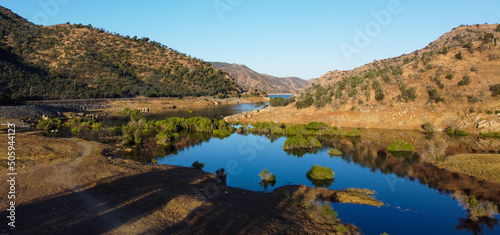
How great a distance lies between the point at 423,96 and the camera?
41406 mm

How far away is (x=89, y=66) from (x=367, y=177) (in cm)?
10472

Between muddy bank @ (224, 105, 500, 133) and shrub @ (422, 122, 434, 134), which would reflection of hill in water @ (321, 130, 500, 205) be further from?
muddy bank @ (224, 105, 500, 133)

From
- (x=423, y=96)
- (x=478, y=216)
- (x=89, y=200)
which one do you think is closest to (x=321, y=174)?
(x=478, y=216)

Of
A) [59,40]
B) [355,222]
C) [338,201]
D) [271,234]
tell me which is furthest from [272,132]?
[59,40]

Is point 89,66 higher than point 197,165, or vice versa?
point 89,66

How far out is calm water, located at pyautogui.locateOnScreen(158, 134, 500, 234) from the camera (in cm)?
1315

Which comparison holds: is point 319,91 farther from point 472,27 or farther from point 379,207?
point 472,27

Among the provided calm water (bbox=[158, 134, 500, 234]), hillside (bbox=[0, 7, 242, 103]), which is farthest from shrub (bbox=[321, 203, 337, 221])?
hillside (bbox=[0, 7, 242, 103])

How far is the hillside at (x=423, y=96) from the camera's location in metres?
36.9

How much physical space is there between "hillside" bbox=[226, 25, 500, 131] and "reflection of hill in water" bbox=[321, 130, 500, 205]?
178 inches

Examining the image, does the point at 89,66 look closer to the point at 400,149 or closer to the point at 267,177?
the point at 267,177

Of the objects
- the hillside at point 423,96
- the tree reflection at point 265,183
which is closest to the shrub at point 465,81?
the hillside at point 423,96

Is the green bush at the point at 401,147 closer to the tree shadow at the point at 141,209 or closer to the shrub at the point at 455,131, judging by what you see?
the shrub at the point at 455,131

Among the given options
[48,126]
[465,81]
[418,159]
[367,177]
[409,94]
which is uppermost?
[465,81]
